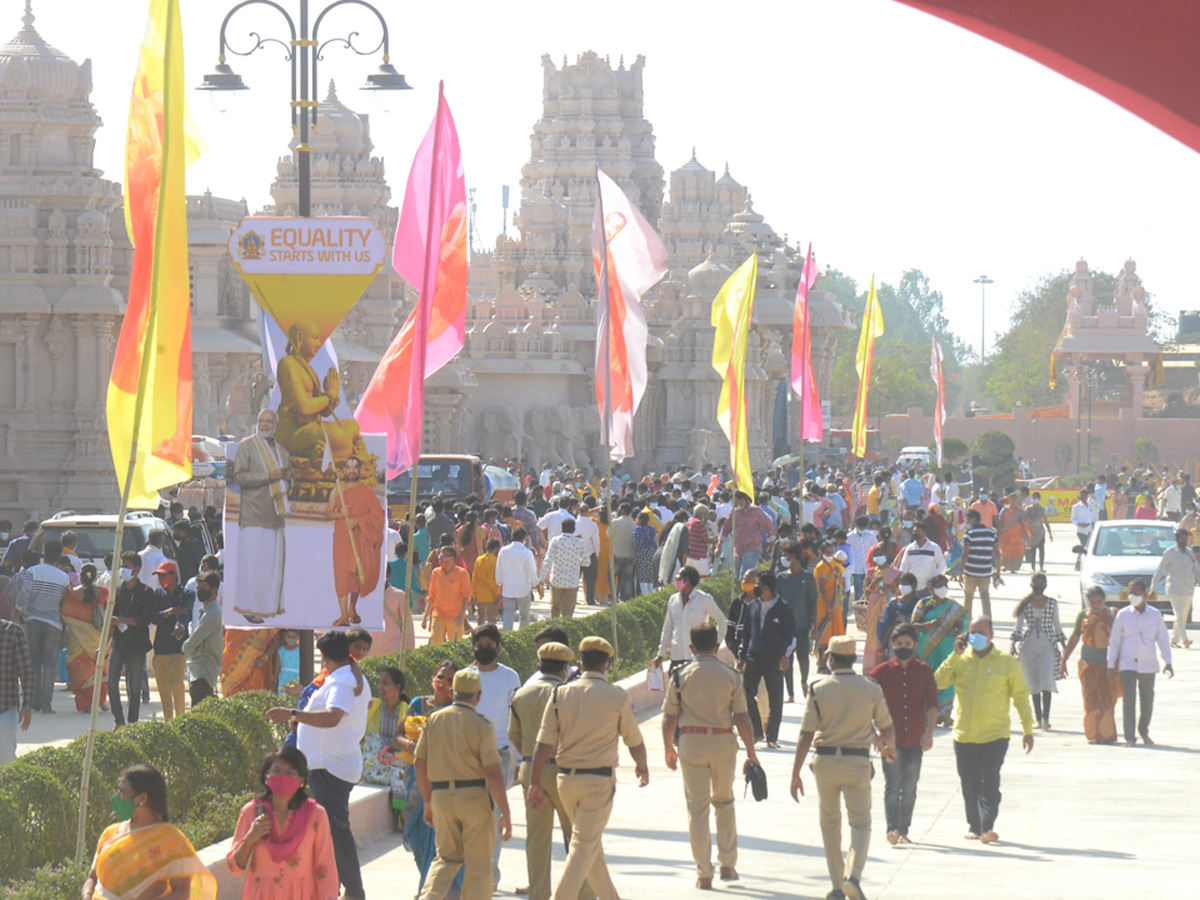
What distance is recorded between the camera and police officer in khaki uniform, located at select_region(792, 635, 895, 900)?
9.49 m

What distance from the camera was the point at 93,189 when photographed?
3700cm

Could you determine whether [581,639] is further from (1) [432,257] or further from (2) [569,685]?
(2) [569,685]

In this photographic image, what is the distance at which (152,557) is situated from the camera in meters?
17.4

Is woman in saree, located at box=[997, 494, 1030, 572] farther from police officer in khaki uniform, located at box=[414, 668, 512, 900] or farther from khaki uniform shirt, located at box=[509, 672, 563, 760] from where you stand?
police officer in khaki uniform, located at box=[414, 668, 512, 900]

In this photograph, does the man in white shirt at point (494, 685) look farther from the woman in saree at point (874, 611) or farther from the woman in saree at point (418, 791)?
the woman in saree at point (874, 611)

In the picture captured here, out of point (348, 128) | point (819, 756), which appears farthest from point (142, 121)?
point (348, 128)

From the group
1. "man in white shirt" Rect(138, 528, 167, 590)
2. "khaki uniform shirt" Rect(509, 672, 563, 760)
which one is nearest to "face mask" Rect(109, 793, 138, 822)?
"khaki uniform shirt" Rect(509, 672, 563, 760)

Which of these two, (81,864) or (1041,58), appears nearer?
(1041,58)

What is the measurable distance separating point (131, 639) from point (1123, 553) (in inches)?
555

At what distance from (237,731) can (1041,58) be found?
9.14 meters

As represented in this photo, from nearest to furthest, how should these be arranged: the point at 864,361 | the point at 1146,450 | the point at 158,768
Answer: the point at 158,768, the point at 864,361, the point at 1146,450

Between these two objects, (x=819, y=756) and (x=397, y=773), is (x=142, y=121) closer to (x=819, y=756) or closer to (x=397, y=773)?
(x=397, y=773)

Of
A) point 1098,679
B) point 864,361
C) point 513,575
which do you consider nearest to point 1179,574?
point 1098,679

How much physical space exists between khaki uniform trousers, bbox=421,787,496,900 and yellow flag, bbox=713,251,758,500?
10835 millimetres
